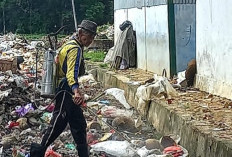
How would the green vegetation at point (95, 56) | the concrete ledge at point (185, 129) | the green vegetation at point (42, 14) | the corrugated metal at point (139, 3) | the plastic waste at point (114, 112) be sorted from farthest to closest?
the green vegetation at point (42, 14)
the green vegetation at point (95, 56)
the corrugated metal at point (139, 3)
the plastic waste at point (114, 112)
the concrete ledge at point (185, 129)

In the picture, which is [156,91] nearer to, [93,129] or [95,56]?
[93,129]

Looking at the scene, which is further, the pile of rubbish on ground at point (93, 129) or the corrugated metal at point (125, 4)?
the corrugated metal at point (125, 4)

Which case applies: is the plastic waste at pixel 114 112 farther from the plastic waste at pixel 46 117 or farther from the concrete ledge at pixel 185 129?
the plastic waste at pixel 46 117

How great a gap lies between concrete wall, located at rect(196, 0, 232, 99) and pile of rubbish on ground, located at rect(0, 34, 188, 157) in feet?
4.62

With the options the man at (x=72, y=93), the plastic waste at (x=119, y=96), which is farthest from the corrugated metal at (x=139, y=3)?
the man at (x=72, y=93)

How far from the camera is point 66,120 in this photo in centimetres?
625

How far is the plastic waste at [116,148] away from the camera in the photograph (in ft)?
22.2

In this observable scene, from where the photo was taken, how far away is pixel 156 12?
1279 centimetres

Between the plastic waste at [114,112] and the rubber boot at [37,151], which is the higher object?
the rubber boot at [37,151]

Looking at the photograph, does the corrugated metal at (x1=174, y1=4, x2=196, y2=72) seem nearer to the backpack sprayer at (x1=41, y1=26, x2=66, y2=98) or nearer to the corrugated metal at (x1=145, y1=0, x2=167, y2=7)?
the corrugated metal at (x1=145, y1=0, x2=167, y2=7)

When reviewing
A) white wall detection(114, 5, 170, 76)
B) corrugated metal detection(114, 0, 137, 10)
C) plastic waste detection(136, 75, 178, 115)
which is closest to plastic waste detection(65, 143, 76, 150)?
plastic waste detection(136, 75, 178, 115)

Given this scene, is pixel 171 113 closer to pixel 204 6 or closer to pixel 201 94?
pixel 201 94

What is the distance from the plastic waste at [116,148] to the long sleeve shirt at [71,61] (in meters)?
1.40

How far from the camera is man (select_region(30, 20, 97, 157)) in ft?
19.1
